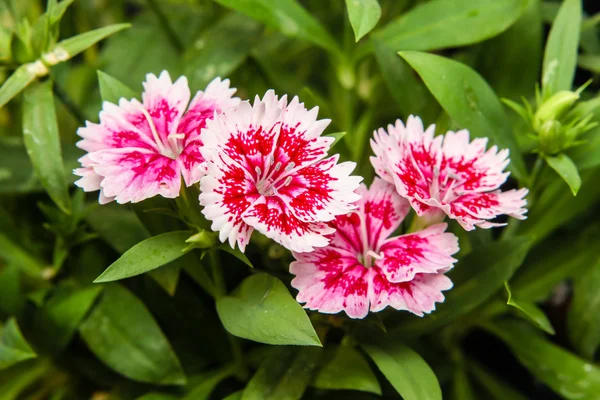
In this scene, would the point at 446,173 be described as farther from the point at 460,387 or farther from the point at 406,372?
the point at 460,387

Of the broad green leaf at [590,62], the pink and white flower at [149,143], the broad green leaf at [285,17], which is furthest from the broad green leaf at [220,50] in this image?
the broad green leaf at [590,62]

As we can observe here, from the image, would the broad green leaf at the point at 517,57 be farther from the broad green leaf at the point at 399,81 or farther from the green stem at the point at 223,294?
the green stem at the point at 223,294

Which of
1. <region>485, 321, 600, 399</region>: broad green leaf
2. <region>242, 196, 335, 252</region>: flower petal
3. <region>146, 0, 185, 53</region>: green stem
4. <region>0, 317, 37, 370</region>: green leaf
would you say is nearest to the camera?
<region>242, 196, 335, 252</region>: flower petal

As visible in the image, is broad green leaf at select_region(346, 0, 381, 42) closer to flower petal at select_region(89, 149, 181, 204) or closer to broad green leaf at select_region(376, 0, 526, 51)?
broad green leaf at select_region(376, 0, 526, 51)

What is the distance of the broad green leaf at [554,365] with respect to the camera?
1.15 metres

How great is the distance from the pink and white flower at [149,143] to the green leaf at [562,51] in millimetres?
559

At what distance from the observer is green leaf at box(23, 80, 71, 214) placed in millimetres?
1017

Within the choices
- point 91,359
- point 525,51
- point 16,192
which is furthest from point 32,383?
point 525,51

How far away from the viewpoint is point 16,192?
50.4 inches

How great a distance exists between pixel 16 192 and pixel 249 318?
665 millimetres

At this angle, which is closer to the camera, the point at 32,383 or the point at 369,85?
the point at 32,383

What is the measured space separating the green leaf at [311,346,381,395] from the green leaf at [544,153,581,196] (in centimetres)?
41

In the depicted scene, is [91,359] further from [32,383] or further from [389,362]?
[389,362]

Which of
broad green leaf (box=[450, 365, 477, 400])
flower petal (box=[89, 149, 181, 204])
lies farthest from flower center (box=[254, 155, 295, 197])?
broad green leaf (box=[450, 365, 477, 400])
